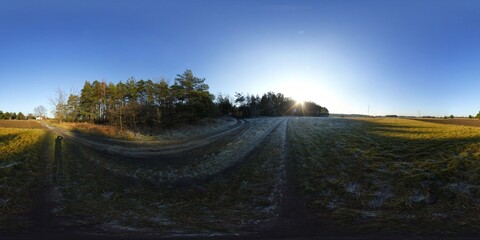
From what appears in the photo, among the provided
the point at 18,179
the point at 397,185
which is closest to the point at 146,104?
the point at 18,179

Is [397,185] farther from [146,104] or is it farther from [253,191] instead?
[146,104]

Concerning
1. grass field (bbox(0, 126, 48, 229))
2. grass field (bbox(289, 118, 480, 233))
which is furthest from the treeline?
grass field (bbox(289, 118, 480, 233))

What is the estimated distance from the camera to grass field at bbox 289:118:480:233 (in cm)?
1054

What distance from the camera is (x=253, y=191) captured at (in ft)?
48.5

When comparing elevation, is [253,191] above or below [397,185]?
below

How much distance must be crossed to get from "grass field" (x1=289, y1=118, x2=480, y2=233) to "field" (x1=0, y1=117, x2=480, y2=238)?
5 centimetres

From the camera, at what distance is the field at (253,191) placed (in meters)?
10.1

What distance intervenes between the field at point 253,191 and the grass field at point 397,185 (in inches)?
1.8

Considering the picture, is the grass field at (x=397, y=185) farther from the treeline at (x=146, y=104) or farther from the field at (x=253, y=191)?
the treeline at (x=146, y=104)

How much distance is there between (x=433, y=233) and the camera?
898 centimetres

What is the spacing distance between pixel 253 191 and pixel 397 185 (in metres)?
7.02

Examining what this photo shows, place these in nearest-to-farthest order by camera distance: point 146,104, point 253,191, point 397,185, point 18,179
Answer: point 397,185
point 253,191
point 18,179
point 146,104

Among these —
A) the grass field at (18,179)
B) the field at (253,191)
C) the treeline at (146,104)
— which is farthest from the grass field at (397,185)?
the treeline at (146,104)

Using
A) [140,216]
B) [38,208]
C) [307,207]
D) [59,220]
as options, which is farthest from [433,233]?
[38,208]
